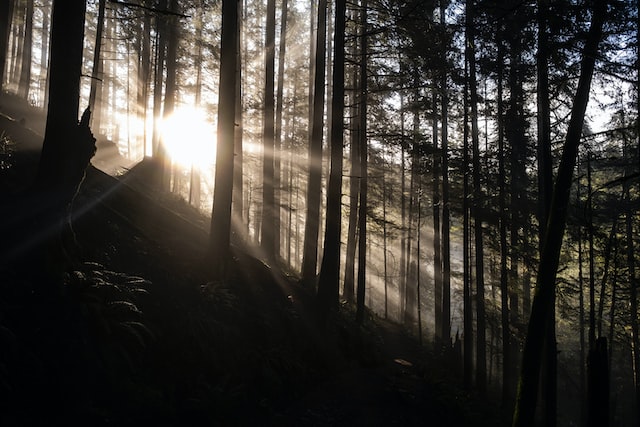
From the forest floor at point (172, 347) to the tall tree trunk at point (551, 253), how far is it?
2.49 metres

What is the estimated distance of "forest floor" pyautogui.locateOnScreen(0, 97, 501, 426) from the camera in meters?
5.37

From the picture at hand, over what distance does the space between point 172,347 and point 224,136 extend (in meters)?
5.20

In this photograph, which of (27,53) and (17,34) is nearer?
(27,53)

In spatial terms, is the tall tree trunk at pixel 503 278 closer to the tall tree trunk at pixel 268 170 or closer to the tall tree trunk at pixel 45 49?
the tall tree trunk at pixel 268 170

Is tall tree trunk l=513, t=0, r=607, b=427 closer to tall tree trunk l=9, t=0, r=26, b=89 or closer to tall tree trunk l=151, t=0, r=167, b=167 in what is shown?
tall tree trunk l=151, t=0, r=167, b=167

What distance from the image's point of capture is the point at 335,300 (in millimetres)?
12281

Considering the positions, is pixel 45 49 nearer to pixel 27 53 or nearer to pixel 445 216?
pixel 27 53

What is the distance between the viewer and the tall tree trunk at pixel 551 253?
777 cm

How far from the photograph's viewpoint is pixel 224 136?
33.4ft

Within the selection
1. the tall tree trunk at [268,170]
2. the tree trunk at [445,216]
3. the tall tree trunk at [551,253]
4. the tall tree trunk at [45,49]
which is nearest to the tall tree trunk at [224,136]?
the tall tree trunk at [268,170]

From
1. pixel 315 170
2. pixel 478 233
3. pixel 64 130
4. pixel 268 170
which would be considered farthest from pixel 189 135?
pixel 64 130

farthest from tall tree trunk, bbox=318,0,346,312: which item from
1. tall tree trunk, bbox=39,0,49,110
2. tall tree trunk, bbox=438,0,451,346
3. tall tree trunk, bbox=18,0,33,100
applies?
tall tree trunk, bbox=39,0,49,110

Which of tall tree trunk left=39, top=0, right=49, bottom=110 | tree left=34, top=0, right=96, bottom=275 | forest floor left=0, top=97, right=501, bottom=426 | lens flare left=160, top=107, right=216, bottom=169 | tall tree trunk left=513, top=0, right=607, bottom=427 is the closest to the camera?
forest floor left=0, top=97, right=501, bottom=426

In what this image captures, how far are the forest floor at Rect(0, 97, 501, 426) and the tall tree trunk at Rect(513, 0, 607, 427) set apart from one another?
249 cm
